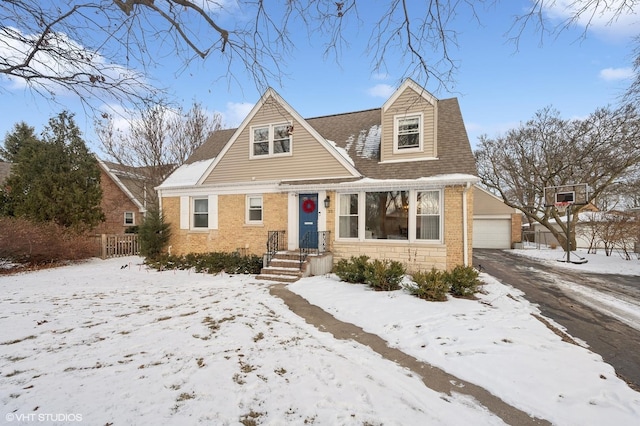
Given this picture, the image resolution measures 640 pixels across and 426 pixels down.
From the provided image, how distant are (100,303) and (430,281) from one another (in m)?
7.60

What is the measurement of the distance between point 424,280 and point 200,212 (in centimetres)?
993

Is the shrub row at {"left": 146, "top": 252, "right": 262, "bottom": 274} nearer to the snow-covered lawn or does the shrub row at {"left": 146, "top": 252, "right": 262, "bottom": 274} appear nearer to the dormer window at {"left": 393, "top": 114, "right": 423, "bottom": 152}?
the snow-covered lawn

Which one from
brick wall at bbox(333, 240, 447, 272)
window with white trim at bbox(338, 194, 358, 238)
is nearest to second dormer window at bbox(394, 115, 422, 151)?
window with white trim at bbox(338, 194, 358, 238)

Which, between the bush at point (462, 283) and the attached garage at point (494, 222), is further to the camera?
the attached garage at point (494, 222)

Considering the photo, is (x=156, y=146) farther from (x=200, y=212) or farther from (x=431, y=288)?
(x=431, y=288)

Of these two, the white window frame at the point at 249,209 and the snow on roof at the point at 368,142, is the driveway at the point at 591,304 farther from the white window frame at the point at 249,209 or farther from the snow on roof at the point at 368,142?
the white window frame at the point at 249,209

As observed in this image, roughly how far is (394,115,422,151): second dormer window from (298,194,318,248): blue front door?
3.70 m

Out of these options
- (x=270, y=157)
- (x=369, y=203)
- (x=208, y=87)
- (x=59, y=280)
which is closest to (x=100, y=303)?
(x=59, y=280)

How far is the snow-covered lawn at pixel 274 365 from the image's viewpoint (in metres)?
2.81

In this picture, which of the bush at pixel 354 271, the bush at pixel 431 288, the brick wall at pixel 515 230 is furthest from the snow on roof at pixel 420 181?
the brick wall at pixel 515 230

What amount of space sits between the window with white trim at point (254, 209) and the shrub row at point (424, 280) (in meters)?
5.10

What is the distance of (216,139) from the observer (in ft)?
52.5

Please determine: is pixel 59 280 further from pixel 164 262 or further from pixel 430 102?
pixel 430 102

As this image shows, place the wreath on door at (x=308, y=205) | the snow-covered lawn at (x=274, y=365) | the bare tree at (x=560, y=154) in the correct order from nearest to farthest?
1. the snow-covered lawn at (x=274, y=365)
2. the wreath on door at (x=308, y=205)
3. the bare tree at (x=560, y=154)
